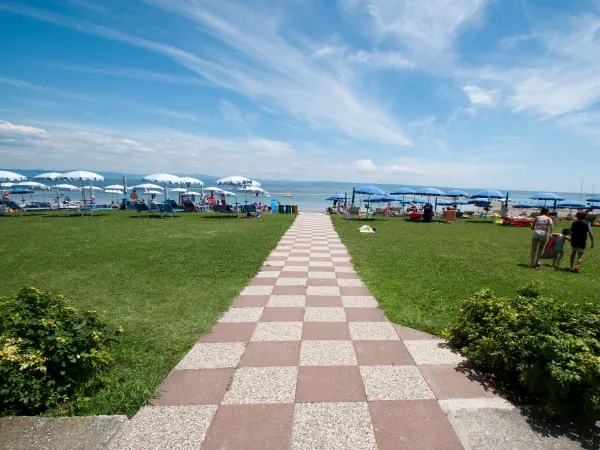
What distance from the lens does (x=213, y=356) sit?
343 centimetres

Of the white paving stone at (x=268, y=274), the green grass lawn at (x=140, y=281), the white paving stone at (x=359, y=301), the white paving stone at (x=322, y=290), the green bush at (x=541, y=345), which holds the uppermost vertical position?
the green bush at (x=541, y=345)

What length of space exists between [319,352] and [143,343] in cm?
213

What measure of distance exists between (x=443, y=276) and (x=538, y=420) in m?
4.65

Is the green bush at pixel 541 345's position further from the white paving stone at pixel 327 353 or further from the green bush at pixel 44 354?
the green bush at pixel 44 354

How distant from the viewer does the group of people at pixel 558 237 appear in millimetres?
7848

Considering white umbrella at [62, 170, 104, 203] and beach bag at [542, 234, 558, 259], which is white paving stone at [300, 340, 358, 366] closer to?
beach bag at [542, 234, 558, 259]

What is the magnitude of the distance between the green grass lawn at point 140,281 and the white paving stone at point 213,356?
5.0 inches

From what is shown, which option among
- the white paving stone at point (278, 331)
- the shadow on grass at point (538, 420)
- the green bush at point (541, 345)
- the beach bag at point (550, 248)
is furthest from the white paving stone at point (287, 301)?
the beach bag at point (550, 248)

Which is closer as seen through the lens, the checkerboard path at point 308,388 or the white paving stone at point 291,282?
the checkerboard path at point 308,388

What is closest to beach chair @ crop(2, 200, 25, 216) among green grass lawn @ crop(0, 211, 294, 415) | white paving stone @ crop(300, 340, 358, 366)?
green grass lawn @ crop(0, 211, 294, 415)

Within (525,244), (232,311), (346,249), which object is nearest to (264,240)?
(346,249)

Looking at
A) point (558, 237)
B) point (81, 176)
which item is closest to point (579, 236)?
point (558, 237)

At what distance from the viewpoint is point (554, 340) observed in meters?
2.53

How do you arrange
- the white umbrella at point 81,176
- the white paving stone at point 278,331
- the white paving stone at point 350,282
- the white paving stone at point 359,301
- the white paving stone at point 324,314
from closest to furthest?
the white paving stone at point 278,331 → the white paving stone at point 324,314 → the white paving stone at point 359,301 → the white paving stone at point 350,282 → the white umbrella at point 81,176
